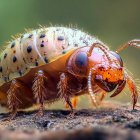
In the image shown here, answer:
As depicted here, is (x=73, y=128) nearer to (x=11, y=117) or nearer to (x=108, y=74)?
(x=108, y=74)

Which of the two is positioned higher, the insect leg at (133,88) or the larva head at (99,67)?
the larva head at (99,67)

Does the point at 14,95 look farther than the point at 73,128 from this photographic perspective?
Yes

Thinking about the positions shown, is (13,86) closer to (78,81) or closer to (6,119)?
(6,119)

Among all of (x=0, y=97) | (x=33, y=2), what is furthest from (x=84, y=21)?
(x=0, y=97)

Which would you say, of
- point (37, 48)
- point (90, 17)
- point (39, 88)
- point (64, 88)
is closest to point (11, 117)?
point (39, 88)

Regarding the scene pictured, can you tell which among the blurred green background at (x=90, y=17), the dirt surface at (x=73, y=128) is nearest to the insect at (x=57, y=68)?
the dirt surface at (x=73, y=128)

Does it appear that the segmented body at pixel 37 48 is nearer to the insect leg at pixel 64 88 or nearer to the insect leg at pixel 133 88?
the insect leg at pixel 64 88

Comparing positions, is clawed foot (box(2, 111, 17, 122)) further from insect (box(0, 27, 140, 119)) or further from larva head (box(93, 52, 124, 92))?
larva head (box(93, 52, 124, 92))
